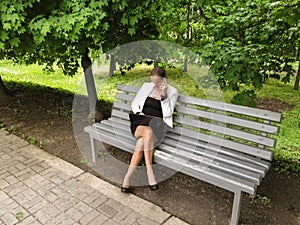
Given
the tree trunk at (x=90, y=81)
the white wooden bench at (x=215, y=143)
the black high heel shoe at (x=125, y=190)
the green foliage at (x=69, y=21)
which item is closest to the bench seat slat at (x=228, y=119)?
the white wooden bench at (x=215, y=143)

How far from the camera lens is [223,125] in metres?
2.88

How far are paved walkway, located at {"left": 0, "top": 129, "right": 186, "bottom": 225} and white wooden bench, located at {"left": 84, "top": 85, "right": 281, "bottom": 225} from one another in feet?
1.54

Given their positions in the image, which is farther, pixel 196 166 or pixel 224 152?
pixel 224 152

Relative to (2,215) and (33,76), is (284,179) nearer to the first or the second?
(2,215)

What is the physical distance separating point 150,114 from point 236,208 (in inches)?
53.0

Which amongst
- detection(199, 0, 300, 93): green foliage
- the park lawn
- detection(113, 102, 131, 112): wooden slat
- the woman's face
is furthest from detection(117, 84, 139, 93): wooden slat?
detection(199, 0, 300, 93): green foliage

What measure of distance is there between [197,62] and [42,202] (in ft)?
7.80

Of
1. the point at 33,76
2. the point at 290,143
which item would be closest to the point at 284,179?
the point at 290,143

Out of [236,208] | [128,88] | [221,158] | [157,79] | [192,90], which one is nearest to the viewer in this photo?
[236,208]

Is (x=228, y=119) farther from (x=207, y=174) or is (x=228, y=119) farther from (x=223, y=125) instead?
(x=207, y=174)

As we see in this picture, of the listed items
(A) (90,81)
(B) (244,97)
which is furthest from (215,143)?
(A) (90,81)

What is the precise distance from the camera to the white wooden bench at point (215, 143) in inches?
94.0

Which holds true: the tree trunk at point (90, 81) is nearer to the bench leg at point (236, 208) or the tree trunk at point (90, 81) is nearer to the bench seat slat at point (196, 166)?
the bench seat slat at point (196, 166)

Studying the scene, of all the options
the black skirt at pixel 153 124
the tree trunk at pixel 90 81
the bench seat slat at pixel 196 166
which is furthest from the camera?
the tree trunk at pixel 90 81
